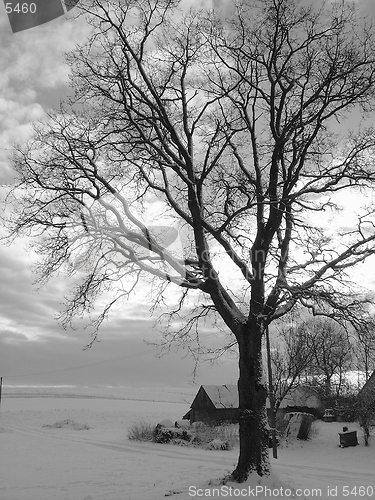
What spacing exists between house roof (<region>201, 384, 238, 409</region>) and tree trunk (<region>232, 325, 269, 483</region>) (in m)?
33.7

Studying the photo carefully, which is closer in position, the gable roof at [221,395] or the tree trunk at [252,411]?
the tree trunk at [252,411]

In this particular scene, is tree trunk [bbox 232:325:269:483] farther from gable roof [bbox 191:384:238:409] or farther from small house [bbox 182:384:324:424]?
gable roof [bbox 191:384:238:409]

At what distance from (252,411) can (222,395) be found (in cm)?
3527

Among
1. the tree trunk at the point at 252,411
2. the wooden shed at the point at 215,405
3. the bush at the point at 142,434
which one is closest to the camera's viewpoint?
the tree trunk at the point at 252,411

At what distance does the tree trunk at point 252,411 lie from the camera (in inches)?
403

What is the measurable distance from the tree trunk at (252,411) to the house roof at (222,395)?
33.7 meters

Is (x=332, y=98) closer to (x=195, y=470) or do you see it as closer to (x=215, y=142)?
(x=215, y=142)

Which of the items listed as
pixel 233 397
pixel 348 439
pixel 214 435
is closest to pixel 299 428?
pixel 348 439

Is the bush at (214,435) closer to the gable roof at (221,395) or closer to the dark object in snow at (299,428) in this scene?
the dark object in snow at (299,428)

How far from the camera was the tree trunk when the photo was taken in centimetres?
1023

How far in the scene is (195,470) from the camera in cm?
1562

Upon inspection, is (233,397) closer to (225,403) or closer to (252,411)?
(225,403)

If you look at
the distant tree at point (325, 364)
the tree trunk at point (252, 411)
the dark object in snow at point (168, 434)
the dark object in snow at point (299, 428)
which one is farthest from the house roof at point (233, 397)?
the tree trunk at point (252, 411)

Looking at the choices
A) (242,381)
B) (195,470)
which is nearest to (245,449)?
(242,381)
